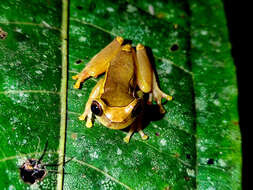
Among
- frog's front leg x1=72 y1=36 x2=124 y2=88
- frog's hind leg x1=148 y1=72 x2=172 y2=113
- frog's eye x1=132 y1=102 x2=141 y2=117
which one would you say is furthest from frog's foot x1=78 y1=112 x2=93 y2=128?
frog's hind leg x1=148 y1=72 x2=172 y2=113

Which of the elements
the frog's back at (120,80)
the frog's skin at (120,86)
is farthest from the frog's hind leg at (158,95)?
the frog's back at (120,80)

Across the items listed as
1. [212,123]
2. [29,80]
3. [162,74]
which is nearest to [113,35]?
[162,74]

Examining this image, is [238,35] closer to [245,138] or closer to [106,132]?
[245,138]

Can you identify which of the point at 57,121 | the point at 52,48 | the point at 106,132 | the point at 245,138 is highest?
the point at 52,48

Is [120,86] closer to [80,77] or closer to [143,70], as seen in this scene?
[80,77]

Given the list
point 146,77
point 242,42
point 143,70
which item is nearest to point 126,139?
point 146,77

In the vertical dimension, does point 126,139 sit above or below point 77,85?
below
